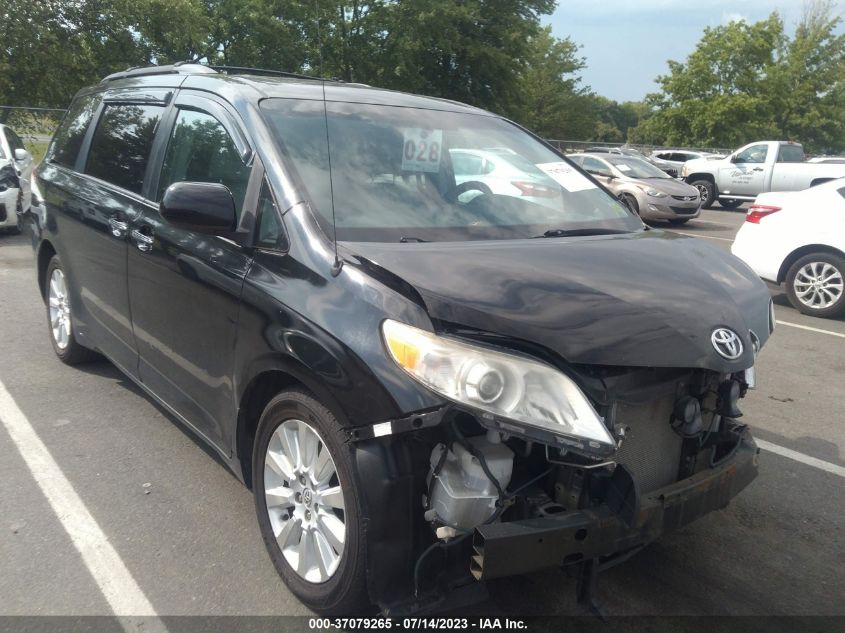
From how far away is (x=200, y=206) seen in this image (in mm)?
2846

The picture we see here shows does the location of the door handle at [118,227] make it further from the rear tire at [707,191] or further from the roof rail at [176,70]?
the rear tire at [707,191]

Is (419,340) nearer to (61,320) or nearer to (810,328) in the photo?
(61,320)

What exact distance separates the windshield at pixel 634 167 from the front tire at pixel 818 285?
9.18 metres

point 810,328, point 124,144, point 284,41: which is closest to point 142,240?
point 124,144

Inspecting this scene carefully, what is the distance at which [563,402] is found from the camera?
2271 mm

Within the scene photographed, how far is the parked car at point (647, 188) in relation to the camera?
1596 centimetres

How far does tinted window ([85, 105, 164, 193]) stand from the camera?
3.96 metres

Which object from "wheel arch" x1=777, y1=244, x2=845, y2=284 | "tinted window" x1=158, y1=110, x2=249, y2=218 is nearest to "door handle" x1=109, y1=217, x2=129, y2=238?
"tinted window" x1=158, y1=110, x2=249, y2=218

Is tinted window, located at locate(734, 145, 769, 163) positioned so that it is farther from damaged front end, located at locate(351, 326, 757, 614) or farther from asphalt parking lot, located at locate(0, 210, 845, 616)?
damaged front end, located at locate(351, 326, 757, 614)

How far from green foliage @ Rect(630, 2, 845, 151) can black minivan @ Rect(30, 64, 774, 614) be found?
1830 inches

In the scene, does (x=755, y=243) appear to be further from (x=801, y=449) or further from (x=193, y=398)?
(x=193, y=398)

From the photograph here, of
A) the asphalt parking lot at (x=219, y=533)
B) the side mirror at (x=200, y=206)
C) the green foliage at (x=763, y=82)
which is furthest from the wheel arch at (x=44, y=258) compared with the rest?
the green foliage at (x=763, y=82)

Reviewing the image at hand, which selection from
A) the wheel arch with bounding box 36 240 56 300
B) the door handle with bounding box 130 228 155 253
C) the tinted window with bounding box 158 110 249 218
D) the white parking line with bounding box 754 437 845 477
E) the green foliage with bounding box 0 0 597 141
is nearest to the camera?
the tinted window with bounding box 158 110 249 218

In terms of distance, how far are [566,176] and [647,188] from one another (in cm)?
1320
